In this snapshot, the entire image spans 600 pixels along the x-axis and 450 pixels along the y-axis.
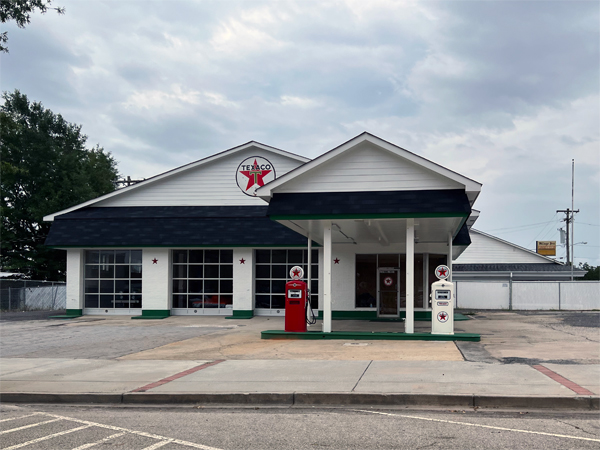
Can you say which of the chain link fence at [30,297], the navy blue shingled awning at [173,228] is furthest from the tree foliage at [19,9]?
the chain link fence at [30,297]

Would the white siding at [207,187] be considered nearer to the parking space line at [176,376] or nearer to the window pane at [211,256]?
the window pane at [211,256]

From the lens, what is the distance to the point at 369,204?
16.4 m

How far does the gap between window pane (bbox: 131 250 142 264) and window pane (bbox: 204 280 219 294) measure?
305cm

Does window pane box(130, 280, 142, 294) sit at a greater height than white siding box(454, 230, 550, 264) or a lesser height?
lesser

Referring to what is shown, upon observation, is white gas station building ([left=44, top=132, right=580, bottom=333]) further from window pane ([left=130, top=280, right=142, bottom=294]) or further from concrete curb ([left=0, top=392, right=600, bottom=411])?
concrete curb ([left=0, top=392, right=600, bottom=411])

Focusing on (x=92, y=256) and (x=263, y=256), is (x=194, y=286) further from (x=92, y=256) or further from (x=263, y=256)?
(x=92, y=256)

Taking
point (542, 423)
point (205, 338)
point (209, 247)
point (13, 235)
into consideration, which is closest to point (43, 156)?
point (13, 235)

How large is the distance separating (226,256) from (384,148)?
38.5 feet

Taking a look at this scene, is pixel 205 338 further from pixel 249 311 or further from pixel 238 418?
pixel 238 418

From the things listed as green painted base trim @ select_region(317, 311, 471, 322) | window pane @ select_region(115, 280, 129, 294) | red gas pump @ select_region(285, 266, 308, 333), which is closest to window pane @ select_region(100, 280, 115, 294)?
window pane @ select_region(115, 280, 129, 294)

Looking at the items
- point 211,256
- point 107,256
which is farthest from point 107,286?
point 211,256

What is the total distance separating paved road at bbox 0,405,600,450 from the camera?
6777 millimetres

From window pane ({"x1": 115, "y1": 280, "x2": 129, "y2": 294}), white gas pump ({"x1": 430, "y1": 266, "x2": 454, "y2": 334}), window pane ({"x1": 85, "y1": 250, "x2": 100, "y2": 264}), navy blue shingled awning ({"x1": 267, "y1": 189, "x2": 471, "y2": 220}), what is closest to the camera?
navy blue shingled awning ({"x1": 267, "y1": 189, "x2": 471, "y2": 220})

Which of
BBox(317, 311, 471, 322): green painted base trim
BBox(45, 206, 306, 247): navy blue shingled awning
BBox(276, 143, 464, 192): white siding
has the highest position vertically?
BBox(276, 143, 464, 192): white siding
